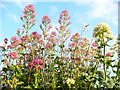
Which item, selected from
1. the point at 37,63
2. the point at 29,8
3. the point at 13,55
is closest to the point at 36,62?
the point at 37,63

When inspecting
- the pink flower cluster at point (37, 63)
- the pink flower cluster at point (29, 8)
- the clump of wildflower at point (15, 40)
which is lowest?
the pink flower cluster at point (37, 63)

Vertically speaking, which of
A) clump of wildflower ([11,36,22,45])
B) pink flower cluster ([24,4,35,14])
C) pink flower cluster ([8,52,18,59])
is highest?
pink flower cluster ([24,4,35,14])

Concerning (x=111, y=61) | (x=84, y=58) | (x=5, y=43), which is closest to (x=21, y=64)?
(x=5, y=43)

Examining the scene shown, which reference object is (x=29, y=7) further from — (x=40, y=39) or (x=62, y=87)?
(x=62, y=87)

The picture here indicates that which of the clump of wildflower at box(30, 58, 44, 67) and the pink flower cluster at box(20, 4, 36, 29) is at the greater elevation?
the pink flower cluster at box(20, 4, 36, 29)

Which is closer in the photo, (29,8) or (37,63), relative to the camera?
(37,63)

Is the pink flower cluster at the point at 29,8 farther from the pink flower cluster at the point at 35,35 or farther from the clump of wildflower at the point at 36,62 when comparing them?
the clump of wildflower at the point at 36,62

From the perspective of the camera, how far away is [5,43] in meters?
5.49

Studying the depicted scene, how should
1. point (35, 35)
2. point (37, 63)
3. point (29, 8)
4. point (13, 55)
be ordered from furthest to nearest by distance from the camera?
1. point (29, 8)
2. point (35, 35)
3. point (13, 55)
4. point (37, 63)

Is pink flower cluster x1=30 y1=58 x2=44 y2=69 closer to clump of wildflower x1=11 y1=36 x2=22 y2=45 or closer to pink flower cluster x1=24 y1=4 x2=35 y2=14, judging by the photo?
clump of wildflower x1=11 y1=36 x2=22 y2=45

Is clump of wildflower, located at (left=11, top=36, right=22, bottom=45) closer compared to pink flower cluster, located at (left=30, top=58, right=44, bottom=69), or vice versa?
pink flower cluster, located at (left=30, top=58, right=44, bottom=69)

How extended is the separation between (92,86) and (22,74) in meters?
1.81

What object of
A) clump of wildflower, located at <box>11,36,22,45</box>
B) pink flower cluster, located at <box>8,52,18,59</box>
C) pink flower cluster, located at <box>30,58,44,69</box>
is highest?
clump of wildflower, located at <box>11,36,22,45</box>

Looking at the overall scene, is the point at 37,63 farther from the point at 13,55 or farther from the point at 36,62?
the point at 13,55
